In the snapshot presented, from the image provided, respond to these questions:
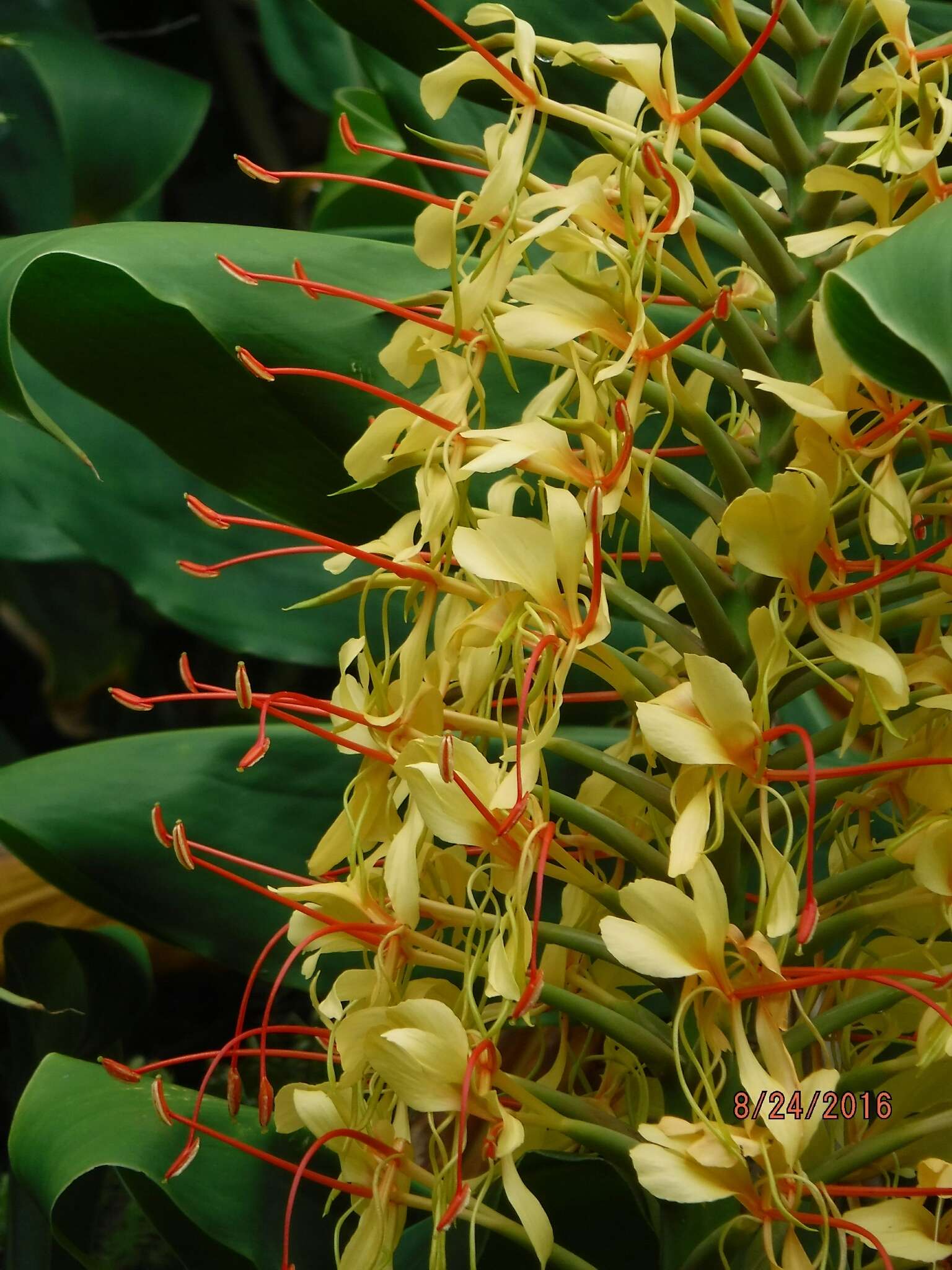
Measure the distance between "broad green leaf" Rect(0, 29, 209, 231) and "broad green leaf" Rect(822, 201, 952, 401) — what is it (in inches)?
28.1

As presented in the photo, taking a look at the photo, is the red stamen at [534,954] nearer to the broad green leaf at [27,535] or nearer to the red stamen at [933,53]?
the red stamen at [933,53]

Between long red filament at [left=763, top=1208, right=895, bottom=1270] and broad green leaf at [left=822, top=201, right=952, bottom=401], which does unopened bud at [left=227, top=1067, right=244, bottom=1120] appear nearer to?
long red filament at [left=763, top=1208, right=895, bottom=1270]

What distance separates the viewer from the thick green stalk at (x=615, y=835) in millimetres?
378

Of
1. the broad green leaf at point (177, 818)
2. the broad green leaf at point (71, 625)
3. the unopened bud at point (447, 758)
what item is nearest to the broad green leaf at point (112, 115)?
the broad green leaf at point (71, 625)

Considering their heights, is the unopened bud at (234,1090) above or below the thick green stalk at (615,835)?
below

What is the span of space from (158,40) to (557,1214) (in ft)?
3.76

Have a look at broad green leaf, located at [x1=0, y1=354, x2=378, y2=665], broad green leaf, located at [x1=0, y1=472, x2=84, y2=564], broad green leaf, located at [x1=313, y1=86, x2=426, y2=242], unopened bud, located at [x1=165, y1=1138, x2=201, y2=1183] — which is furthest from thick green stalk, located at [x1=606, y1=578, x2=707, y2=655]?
broad green leaf, located at [x1=0, y1=472, x2=84, y2=564]

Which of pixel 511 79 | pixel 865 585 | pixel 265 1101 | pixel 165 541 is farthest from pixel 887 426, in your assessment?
pixel 165 541

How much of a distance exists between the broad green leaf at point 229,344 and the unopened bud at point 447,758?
9.6 inches

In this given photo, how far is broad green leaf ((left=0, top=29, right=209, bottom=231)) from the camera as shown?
897 mm

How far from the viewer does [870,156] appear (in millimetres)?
362

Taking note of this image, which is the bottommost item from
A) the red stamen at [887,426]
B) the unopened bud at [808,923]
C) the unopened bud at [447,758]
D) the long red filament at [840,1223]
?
the long red filament at [840,1223]

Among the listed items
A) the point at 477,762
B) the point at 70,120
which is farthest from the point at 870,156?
the point at 70,120

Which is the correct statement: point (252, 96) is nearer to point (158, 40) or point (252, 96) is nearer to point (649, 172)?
point (158, 40)
